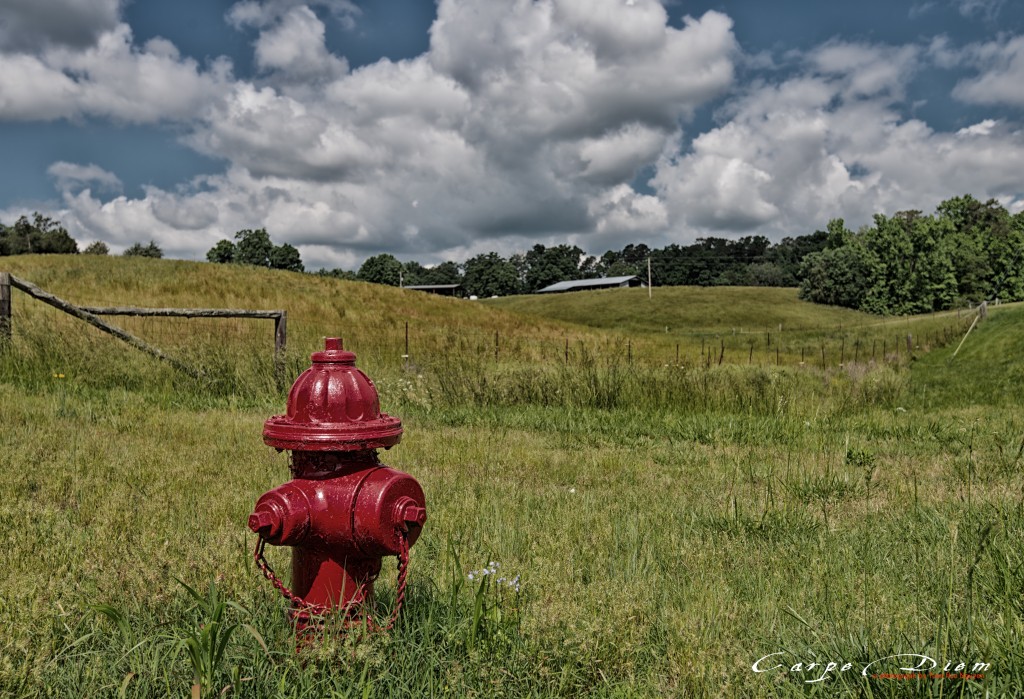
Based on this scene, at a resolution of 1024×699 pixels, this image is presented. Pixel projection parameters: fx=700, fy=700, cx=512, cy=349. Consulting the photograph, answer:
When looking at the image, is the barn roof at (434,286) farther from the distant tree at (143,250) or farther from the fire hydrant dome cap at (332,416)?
the fire hydrant dome cap at (332,416)

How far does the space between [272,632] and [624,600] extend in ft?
4.71

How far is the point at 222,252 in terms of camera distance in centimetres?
13712

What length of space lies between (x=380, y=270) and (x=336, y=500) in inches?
6194

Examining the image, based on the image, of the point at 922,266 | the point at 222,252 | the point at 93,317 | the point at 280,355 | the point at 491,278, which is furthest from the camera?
the point at 491,278

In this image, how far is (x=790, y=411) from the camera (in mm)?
9484

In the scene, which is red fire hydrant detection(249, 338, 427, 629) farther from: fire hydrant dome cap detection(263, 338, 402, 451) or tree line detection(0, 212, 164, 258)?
tree line detection(0, 212, 164, 258)

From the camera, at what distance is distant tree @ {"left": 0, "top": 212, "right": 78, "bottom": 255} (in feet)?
342

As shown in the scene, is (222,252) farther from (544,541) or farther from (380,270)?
(544,541)

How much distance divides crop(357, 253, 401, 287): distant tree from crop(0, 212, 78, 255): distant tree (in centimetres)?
5872

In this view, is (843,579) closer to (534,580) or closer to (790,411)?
(534,580)

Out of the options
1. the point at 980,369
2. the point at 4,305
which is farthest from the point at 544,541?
the point at 980,369

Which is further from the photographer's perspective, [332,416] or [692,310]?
[692,310]

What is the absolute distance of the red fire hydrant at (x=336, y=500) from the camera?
2.35 m

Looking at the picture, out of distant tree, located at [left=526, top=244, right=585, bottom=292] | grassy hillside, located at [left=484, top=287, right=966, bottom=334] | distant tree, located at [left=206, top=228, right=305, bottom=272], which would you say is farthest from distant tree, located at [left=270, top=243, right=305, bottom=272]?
grassy hillside, located at [left=484, top=287, right=966, bottom=334]
